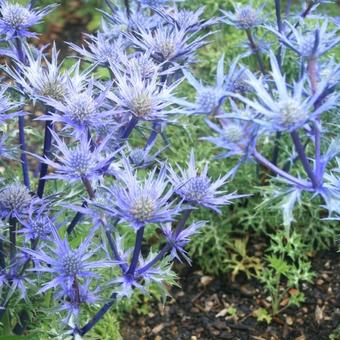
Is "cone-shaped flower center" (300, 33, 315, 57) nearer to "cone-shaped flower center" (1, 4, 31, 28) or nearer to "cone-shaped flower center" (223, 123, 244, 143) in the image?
"cone-shaped flower center" (223, 123, 244, 143)

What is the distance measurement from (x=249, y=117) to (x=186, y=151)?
1.34m

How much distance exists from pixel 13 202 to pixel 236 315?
A: 1.06m

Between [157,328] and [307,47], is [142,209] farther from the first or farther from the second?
[157,328]

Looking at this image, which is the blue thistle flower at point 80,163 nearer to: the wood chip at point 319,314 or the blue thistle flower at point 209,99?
the blue thistle flower at point 209,99

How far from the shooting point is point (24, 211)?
1489 millimetres

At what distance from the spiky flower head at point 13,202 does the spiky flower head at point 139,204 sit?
27cm

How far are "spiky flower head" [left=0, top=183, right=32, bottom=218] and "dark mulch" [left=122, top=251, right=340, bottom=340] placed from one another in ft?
2.94

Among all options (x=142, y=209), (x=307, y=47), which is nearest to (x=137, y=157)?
(x=142, y=209)

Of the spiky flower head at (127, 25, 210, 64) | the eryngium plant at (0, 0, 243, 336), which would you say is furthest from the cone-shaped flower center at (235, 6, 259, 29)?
the spiky flower head at (127, 25, 210, 64)

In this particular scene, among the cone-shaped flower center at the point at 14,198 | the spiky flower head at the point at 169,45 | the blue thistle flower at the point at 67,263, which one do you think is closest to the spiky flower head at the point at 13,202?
the cone-shaped flower center at the point at 14,198

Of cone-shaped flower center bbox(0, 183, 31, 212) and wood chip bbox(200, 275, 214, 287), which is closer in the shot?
cone-shaped flower center bbox(0, 183, 31, 212)

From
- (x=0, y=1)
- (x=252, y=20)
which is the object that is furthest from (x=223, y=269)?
(x=0, y=1)

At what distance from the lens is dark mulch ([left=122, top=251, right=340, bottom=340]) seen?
86.8 inches

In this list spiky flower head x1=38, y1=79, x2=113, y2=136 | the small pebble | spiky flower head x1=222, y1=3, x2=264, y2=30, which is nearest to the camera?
spiky flower head x1=38, y1=79, x2=113, y2=136
